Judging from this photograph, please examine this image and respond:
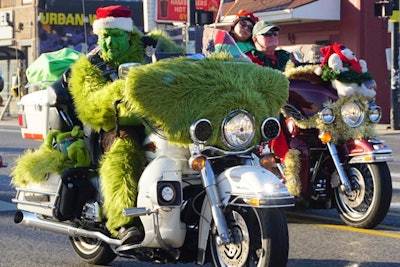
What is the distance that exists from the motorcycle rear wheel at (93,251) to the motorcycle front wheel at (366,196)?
229 cm

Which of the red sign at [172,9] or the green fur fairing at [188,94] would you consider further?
the red sign at [172,9]

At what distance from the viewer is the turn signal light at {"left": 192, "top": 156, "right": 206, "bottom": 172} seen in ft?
16.2

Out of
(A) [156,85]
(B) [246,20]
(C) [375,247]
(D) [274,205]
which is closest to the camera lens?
(D) [274,205]

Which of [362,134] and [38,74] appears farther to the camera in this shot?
[362,134]

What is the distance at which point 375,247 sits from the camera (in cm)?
669

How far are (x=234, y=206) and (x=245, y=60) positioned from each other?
3.20 feet

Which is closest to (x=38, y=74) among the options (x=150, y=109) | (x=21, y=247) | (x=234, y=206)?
(x=21, y=247)

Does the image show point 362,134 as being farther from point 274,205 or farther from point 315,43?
point 315,43

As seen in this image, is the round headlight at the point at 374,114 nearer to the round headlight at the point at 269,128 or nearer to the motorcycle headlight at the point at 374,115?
the motorcycle headlight at the point at 374,115

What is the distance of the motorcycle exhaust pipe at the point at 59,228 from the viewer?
5.48m

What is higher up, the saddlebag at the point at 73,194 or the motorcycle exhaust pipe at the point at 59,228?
the saddlebag at the point at 73,194

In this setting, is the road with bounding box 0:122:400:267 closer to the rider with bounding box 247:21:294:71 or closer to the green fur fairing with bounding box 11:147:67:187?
the green fur fairing with bounding box 11:147:67:187

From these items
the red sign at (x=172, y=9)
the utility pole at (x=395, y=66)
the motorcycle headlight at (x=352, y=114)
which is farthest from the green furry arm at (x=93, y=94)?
the red sign at (x=172, y=9)

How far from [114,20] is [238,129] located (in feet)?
4.86
